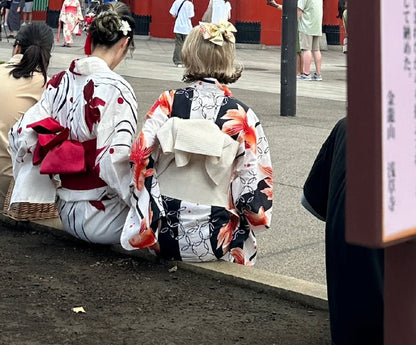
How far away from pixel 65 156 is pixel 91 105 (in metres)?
0.31

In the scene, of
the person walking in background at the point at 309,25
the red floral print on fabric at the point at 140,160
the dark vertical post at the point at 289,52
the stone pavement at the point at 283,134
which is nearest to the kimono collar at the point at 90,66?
the red floral print on fabric at the point at 140,160

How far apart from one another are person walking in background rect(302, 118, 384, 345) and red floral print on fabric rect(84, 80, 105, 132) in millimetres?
2076

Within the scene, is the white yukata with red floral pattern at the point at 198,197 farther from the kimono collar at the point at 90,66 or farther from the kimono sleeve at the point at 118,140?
the kimono collar at the point at 90,66

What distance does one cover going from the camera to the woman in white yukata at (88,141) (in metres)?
5.04

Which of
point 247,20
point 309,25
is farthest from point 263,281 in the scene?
point 247,20

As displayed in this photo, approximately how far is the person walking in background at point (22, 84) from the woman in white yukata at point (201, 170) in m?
1.46

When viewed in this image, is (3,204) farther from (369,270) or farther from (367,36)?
(367,36)

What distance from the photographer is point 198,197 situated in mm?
4770

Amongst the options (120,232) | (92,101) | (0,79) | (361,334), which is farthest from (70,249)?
(361,334)

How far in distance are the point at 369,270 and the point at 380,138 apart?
47.7 inches

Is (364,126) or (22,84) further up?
(364,126)

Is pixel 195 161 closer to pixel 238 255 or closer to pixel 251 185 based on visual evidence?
Answer: pixel 251 185

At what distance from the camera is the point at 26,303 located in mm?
4402

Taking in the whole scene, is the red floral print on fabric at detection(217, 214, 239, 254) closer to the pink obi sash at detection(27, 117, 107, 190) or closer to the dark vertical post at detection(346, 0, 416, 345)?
the pink obi sash at detection(27, 117, 107, 190)
